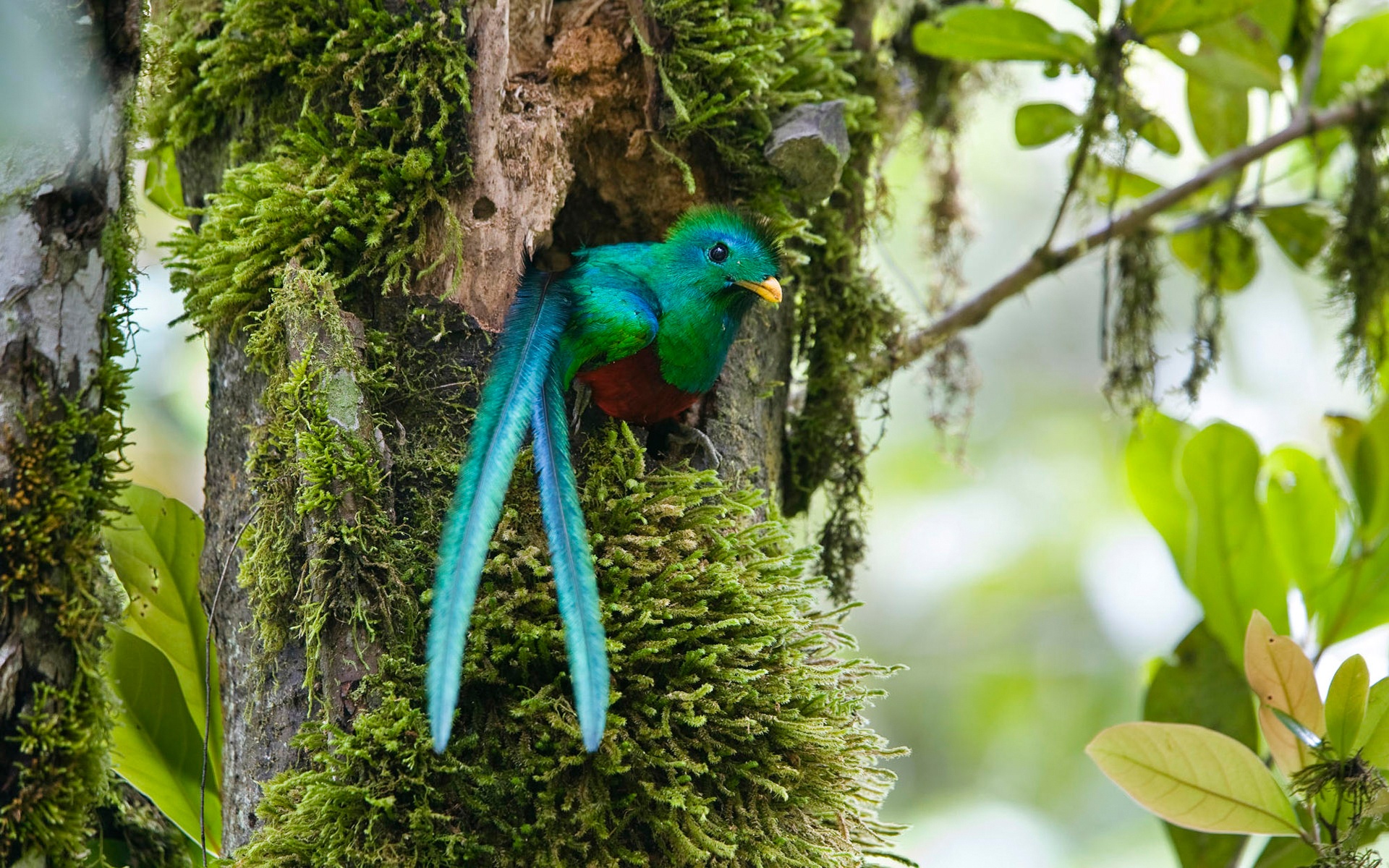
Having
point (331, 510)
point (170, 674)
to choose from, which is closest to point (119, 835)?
point (170, 674)

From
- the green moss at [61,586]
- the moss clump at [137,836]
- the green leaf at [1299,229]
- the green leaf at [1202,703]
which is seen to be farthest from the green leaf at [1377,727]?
the moss clump at [137,836]

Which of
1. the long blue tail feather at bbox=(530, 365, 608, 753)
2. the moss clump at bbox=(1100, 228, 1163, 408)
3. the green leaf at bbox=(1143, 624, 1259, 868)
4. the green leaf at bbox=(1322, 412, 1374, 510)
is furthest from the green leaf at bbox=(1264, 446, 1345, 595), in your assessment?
the long blue tail feather at bbox=(530, 365, 608, 753)

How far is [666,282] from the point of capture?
2252 mm

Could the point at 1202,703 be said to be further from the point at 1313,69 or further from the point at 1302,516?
the point at 1313,69

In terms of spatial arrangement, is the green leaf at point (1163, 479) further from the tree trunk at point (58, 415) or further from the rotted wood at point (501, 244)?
the tree trunk at point (58, 415)

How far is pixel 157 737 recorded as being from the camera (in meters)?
2.08

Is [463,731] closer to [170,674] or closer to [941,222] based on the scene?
[170,674]

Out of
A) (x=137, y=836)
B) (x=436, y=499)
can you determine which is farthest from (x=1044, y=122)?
(x=137, y=836)

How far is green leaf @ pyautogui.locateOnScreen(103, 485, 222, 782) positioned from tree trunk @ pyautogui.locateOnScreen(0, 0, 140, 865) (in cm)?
44

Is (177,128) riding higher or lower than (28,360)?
higher

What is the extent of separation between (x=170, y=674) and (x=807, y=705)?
124 cm

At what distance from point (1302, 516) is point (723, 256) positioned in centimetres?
177

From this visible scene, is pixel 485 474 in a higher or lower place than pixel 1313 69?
lower

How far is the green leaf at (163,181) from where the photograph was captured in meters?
2.45
